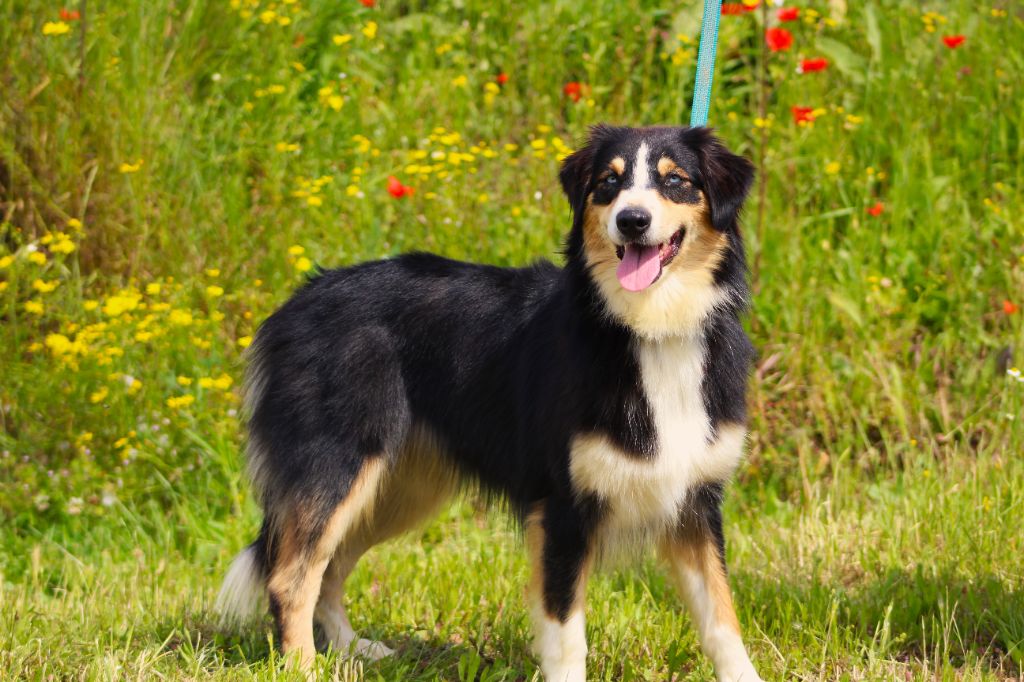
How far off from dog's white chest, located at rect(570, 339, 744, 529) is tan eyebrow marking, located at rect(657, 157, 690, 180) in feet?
1.48

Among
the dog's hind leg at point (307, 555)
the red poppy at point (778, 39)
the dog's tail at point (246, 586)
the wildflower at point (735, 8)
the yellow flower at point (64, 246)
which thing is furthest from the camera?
the wildflower at point (735, 8)

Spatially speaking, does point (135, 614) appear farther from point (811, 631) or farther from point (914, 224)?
point (914, 224)

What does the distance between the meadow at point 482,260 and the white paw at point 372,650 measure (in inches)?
3.4

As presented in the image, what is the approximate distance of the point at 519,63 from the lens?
7.24 m

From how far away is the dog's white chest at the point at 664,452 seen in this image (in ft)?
10.8

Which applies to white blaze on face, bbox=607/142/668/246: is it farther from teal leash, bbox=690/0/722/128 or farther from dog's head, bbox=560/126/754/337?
teal leash, bbox=690/0/722/128

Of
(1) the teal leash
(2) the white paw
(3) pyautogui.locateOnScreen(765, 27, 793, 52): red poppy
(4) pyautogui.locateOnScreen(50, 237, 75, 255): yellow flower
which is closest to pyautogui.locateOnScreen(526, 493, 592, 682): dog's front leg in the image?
(2) the white paw

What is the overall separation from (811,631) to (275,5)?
4693 millimetres

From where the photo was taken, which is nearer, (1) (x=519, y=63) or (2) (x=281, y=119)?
(2) (x=281, y=119)

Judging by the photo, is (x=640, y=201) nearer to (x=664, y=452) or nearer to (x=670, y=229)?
(x=670, y=229)

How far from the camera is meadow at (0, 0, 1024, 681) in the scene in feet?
13.1

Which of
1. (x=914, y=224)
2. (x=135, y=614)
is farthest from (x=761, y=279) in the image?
(x=135, y=614)

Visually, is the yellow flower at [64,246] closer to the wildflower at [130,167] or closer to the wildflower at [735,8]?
the wildflower at [130,167]

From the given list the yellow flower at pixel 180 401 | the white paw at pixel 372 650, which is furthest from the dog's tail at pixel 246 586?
the yellow flower at pixel 180 401
